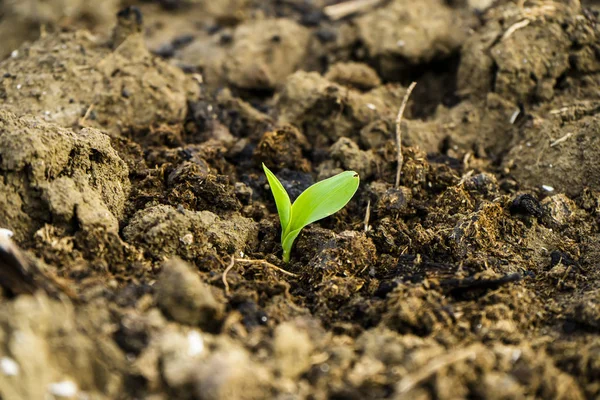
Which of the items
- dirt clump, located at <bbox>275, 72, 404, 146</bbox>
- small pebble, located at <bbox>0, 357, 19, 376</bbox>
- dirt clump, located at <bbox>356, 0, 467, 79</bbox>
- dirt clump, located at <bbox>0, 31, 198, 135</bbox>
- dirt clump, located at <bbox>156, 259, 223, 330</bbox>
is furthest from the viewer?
dirt clump, located at <bbox>356, 0, 467, 79</bbox>

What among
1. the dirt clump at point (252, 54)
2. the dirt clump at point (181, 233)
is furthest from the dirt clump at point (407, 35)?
the dirt clump at point (181, 233)

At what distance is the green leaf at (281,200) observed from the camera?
2289 millimetres

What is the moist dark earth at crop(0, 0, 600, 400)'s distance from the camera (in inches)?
63.3

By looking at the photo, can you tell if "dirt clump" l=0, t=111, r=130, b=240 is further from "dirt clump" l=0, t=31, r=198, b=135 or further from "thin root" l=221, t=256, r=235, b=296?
"dirt clump" l=0, t=31, r=198, b=135

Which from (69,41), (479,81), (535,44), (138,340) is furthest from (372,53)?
(138,340)

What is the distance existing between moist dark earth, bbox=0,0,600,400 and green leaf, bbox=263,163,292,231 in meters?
0.15

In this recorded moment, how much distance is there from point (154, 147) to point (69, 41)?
961mm

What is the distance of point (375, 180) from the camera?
2824 mm

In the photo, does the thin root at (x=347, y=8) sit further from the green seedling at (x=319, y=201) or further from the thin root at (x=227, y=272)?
the thin root at (x=227, y=272)

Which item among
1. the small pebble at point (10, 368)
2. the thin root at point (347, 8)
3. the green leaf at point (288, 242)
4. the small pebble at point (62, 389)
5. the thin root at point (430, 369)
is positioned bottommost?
the green leaf at point (288, 242)

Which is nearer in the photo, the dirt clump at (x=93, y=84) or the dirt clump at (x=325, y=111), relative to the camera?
the dirt clump at (x=93, y=84)

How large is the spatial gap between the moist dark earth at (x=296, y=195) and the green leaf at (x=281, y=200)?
147mm

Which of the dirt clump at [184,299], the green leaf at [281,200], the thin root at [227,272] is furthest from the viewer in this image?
the green leaf at [281,200]

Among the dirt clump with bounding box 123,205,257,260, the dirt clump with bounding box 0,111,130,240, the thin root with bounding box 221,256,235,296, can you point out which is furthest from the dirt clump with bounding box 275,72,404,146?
the dirt clump with bounding box 0,111,130,240
